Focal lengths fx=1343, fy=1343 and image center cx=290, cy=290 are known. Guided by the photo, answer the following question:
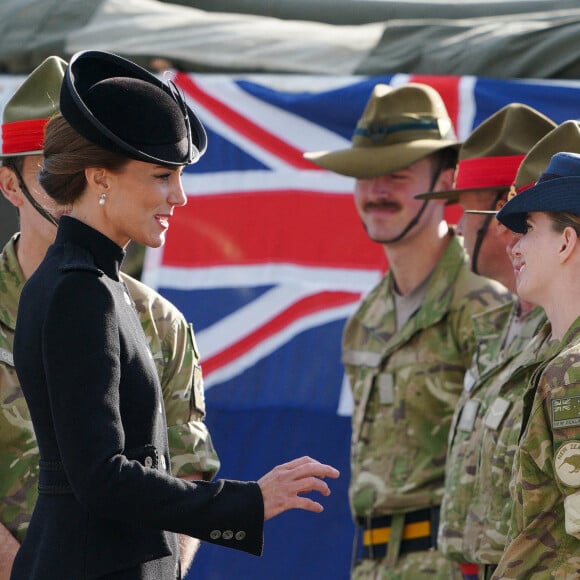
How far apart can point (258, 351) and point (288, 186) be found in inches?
28.4

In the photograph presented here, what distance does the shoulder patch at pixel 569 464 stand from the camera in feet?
8.04

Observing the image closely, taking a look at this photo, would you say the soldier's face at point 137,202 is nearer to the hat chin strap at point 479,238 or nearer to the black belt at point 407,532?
the hat chin strap at point 479,238

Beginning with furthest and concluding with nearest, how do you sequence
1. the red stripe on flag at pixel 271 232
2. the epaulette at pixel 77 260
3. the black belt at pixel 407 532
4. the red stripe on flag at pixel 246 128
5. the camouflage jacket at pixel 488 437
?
the red stripe on flag at pixel 246 128, the red stripe on flag at pixel 271 232, the black belt at pixel 407 532, the camouflage jacket at pixel 488 437, the epaulette at pixel 77 260

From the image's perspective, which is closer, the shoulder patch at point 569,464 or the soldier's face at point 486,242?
the shoulder patch at point 569,464

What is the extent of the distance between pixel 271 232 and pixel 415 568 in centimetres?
188

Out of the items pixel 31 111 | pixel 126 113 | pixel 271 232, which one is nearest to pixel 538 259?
pixel 126 113

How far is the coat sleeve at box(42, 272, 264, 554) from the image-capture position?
88.5 inches

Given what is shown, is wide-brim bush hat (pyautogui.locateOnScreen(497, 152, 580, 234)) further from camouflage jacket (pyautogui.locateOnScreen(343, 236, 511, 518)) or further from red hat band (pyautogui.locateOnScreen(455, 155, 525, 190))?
camouflage jacket (pyautogui.locateOnScreen(343, 236, 511, 518))

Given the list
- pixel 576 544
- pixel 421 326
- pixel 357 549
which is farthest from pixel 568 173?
pixel 357 549

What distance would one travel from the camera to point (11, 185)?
337cm

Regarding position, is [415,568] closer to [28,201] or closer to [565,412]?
[28,201]

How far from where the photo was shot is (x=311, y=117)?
5.69m

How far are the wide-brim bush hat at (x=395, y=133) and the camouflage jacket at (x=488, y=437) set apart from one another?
0.88 metres

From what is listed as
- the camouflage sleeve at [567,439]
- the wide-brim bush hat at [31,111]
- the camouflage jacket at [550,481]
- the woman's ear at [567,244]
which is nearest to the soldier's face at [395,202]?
the wide-brim bush hat at [31,111]
